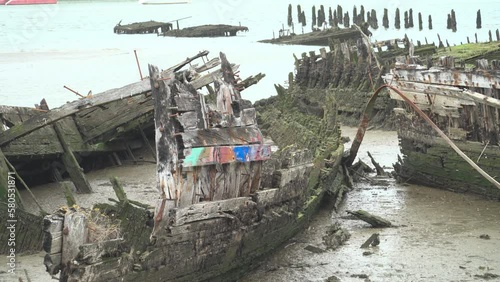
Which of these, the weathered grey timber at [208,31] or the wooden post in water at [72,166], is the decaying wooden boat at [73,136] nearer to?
the wooden post in water at [72,166]

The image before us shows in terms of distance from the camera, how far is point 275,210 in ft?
36.8

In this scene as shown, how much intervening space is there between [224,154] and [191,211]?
86cm

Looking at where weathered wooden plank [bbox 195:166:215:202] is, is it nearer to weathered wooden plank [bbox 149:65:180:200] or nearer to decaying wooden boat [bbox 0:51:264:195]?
weathered wooden plank [bbox 149:65:180:200]

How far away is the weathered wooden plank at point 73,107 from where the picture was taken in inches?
423

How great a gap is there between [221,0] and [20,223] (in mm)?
88780

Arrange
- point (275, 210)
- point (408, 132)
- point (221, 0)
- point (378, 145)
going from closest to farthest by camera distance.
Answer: point (275, 210) → point (408, 132) → point (378, 145) → point (221, 0)

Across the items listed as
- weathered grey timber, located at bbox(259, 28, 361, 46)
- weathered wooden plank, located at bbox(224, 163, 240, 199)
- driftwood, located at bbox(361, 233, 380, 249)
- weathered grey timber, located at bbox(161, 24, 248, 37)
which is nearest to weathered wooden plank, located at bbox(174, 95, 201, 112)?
weathered wooden plank, located at bbox(224, 163, 240, 199)

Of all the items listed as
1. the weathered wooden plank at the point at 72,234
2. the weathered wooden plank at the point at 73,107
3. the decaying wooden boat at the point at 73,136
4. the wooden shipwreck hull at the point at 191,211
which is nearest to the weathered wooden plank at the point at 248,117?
the wooden shipwreck hull at the point at 191,211

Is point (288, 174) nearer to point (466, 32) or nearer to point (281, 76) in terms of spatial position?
point (281, 76)

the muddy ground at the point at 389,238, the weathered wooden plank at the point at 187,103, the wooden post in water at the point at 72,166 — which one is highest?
the weathered wooden plank at the point at 187,103

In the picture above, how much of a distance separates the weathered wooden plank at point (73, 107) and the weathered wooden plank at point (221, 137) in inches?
42.5

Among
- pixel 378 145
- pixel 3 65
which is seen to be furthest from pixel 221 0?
pixel 378 145

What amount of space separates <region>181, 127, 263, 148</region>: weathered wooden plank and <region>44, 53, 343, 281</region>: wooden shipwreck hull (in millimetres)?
13

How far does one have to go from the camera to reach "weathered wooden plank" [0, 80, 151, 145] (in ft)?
35.2
